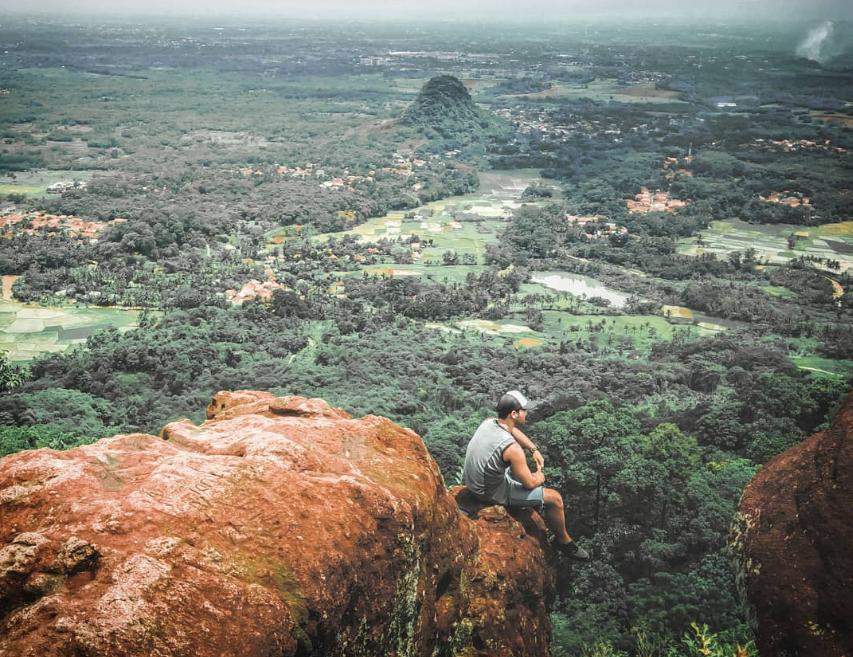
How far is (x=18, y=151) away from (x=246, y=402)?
64.7 meters

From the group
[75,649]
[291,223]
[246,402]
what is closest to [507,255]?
[291,223]

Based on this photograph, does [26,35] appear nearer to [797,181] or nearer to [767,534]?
[797,181]

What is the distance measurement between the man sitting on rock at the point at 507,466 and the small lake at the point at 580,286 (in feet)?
86.8

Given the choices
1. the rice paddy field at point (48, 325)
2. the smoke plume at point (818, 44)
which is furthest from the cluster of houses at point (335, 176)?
the smoke plume at point (818, 44)

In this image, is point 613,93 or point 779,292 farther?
point 613,93

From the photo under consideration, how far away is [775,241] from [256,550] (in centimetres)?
4357

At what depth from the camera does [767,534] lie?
8445 mm

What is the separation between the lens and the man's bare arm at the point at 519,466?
827cm

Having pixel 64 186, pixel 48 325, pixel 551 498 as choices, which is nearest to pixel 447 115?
pixel 64 186

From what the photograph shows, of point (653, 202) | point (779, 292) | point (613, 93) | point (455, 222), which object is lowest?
point (455, 222)

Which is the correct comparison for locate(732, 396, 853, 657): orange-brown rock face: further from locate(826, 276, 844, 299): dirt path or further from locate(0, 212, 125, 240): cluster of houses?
locate(0, 212, 125, 240): cluster of houses

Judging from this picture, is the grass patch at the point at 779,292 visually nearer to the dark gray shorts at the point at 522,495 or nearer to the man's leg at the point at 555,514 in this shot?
the man's leg at the point at 555,514

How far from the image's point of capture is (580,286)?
37688mm

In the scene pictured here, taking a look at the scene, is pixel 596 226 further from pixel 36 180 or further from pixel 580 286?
pixel 36 180
